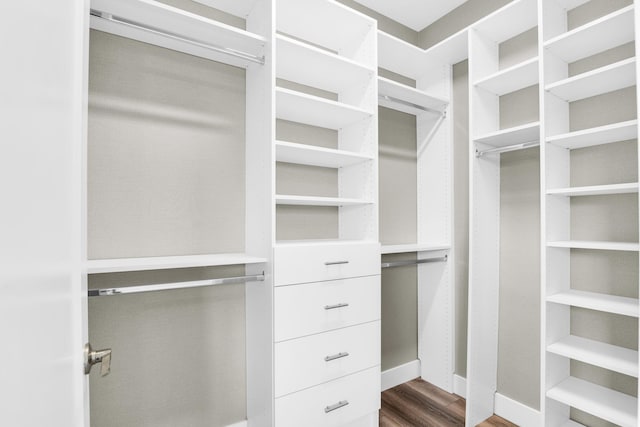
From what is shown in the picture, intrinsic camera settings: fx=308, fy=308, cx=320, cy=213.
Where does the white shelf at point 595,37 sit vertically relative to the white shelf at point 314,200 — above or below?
above

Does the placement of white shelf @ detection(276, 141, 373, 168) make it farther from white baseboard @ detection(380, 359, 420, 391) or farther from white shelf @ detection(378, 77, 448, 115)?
white baseboard @ detection(380, 359, 420, 391)

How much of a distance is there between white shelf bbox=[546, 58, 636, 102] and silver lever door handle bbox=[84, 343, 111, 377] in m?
2.01

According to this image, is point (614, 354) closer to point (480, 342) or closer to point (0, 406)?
point (480, 342)

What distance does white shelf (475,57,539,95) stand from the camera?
1.70 metres

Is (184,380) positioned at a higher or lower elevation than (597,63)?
lower

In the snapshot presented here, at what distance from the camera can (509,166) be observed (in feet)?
6.62

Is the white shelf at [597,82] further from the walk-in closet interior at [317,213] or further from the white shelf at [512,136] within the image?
the white shelf at [512,136]

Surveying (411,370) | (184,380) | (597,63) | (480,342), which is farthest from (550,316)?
(184,380)

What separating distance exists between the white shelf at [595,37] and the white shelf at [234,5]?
5.00ft

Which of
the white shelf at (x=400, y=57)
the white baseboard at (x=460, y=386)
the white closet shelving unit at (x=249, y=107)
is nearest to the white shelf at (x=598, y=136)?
Answer: the white shelf at (x=400, y=57)

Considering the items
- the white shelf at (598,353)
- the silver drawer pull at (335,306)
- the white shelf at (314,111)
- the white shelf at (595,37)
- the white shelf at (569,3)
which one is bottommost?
the white shelf at (598,353)

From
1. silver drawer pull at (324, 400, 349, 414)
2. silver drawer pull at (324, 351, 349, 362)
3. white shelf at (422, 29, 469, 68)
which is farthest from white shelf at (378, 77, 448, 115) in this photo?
silver drawer pull at (324, 400, 349, 414)

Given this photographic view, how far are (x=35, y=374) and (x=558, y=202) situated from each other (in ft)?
6.69

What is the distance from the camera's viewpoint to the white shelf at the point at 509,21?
171 centimetres
